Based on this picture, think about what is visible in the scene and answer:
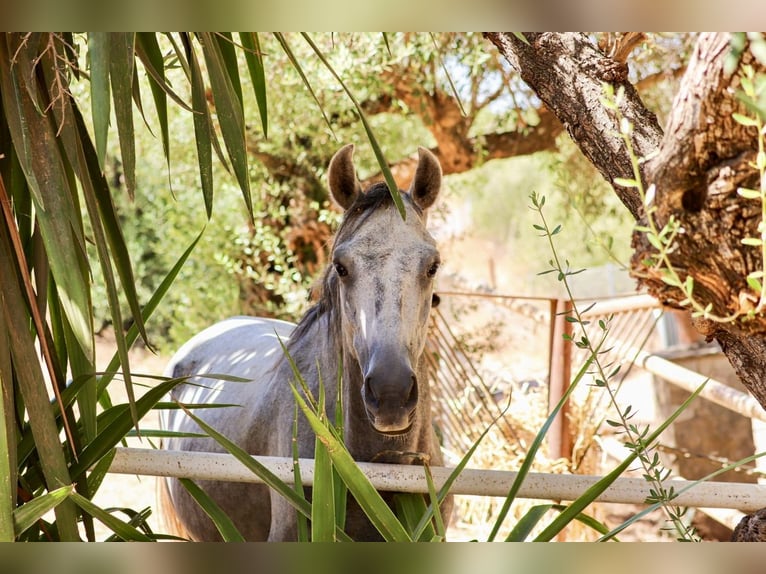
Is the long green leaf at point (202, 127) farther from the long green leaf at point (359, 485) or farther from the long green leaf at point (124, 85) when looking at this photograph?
the long green leaf at point (359, 485)

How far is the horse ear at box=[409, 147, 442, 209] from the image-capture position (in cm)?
216

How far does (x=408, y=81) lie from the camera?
18.2 ft

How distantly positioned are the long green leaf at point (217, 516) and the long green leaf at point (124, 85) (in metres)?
0.66

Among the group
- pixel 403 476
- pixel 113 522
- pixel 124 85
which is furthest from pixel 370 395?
pixel 124 85

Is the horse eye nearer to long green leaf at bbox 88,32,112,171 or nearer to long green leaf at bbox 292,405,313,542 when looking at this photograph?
long green leaf at bbox 292,405,313,542

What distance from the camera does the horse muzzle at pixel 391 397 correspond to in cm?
165

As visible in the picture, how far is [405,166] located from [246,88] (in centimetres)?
131

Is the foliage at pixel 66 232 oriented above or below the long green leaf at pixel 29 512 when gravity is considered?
above

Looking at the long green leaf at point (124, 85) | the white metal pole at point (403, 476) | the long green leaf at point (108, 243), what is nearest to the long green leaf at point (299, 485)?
the white metal pole at point (403, 476)

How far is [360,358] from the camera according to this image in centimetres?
184

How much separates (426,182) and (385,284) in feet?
1.60

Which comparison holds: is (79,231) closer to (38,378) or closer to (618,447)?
(38,378)

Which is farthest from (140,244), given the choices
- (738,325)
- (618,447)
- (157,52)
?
(738,325)

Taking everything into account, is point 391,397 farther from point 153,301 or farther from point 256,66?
point 256,66
